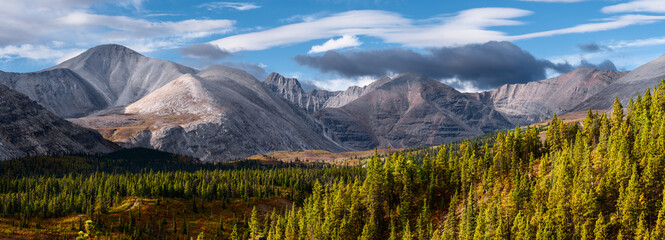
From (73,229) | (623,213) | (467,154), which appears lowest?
(73,229)

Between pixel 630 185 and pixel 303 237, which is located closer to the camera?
pixel 630 185

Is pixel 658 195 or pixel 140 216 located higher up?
pixel 658 195

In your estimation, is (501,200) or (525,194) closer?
(525,194)

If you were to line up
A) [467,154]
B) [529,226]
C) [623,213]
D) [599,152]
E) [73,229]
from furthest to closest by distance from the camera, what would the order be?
[73,229] < [467,154] < [599,152] < [529,226] < [623,213]

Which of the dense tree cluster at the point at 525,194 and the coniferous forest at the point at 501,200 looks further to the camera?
the coniferous forest at the point at 501,200

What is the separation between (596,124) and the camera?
161250mm

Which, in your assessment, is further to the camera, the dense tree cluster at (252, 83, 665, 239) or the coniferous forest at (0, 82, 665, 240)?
the coniferous forest at (0, 82, 665, 240)

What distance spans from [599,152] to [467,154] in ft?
125

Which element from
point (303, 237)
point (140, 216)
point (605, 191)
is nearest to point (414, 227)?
point (303, 237)

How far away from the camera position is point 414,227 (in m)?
144

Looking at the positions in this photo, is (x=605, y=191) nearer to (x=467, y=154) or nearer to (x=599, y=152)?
(x=599, y=152)

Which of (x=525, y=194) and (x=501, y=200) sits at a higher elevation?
(x=525, y=194)

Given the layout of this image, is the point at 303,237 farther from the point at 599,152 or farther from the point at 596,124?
the point at 596,124

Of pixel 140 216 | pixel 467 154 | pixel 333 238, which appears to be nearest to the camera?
pixel 333 238
